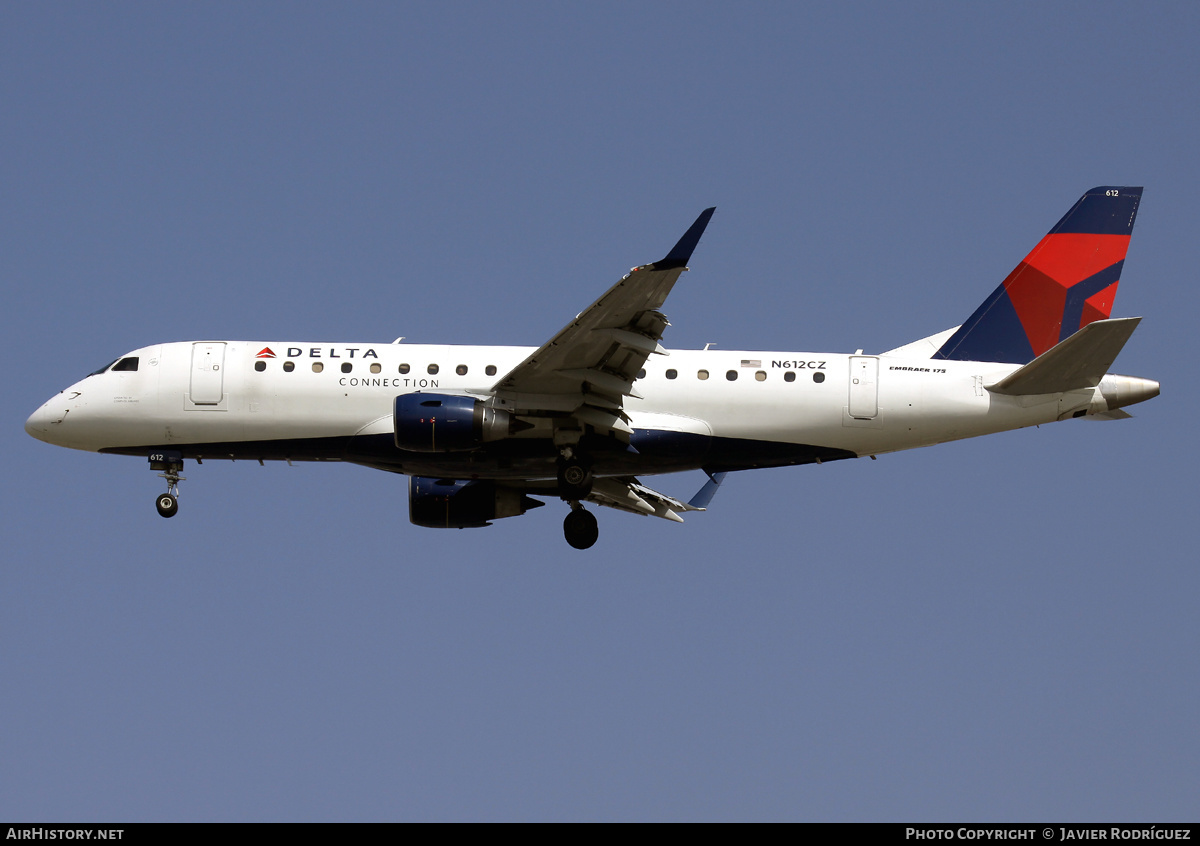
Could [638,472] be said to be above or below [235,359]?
below

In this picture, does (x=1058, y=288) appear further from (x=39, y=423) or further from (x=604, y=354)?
(x=39, y=423)

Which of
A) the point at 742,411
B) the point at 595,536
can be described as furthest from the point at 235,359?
the point at 742,411

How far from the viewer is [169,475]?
35.1m

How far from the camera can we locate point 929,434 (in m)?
33.8

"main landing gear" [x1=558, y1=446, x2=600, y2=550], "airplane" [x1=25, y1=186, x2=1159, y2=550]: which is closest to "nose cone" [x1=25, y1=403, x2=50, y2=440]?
Result: "airplane" [x1=25, y1=186, x2=1159, y2=550]

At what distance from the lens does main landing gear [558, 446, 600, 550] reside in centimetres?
3347

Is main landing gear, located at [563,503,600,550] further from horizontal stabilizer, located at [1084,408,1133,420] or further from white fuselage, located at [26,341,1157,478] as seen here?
horizontal stabilizer, located at [1084,408,1133,420]

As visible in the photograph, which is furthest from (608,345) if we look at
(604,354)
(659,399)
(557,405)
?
(659,399)

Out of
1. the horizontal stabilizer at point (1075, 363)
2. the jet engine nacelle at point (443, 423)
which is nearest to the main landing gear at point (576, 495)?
the jet engine nacelle at point (443, 423)

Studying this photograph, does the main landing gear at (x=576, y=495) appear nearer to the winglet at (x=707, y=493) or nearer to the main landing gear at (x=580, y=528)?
the main landing gear at (x=580, y=528)

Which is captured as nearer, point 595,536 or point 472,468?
point 472,468
